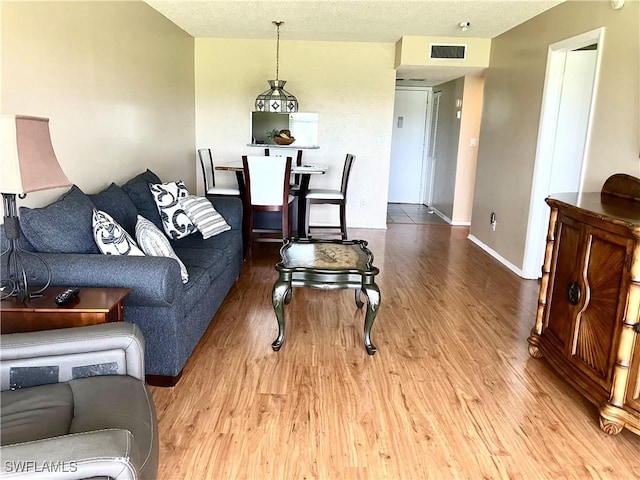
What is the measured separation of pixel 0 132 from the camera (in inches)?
67.2

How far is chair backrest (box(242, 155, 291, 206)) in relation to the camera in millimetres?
4652

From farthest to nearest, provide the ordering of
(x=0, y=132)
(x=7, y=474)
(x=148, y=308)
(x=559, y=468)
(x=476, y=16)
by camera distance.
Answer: (x=476, y=16), (x=148, y=308), (x=559, y=468), (x=0, y=132), (x=7, y=474)

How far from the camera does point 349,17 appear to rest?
16.1 ft

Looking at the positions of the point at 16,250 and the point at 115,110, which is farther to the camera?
the point at 115,110

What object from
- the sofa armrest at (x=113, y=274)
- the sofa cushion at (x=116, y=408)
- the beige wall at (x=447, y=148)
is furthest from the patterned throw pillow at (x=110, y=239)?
the beige wall at (x=447, y=148)

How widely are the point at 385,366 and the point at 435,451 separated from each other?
0.77 m

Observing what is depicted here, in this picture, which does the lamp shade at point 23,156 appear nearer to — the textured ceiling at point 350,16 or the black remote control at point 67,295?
the black remote control at point 67,295

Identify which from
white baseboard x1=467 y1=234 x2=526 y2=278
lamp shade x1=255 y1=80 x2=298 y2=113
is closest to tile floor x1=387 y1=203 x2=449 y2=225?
white baseboard x1=467 y1=234 x2=526 y2=278

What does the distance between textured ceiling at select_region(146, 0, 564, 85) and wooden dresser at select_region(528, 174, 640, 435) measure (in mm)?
2342

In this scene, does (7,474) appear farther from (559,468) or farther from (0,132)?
(559,468)

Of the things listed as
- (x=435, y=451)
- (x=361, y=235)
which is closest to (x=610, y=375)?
(x=435, y=451)

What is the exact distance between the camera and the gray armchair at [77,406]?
1144 mm

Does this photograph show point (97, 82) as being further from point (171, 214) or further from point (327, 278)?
point (327, 278)

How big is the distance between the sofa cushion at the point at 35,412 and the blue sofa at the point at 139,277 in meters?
0.67
